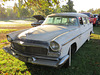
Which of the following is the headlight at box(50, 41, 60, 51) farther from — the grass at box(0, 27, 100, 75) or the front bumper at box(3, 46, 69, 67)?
the grass at box(0, 27, 100, 75)

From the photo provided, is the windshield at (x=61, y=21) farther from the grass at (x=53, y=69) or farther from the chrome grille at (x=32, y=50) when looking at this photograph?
the chrome grille at (x=32, y=50)

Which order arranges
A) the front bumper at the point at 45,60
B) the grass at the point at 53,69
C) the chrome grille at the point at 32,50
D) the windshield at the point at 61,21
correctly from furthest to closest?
1. the windshield at the point at 61,21
2. the grass at the point at 53,69
3. the chrome grille at the point at 32,50
4. the front bumper at the point at 45,60

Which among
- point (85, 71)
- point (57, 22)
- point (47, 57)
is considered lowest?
point (85, 71)

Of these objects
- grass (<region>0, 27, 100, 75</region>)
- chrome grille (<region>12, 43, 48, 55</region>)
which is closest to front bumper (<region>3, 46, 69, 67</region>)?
chrome grille (<region>12, 43, 48, 55</region>)

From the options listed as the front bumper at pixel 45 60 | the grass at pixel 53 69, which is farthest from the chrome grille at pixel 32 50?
the grass at pixel 53 69

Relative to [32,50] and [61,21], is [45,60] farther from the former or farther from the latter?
[61,21]

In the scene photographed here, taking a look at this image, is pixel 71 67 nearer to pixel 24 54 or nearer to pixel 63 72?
pixel 63 72

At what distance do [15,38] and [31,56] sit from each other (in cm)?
103

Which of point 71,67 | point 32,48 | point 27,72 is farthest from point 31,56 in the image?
point 71,67

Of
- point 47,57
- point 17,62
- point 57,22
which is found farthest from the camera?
point 57,22

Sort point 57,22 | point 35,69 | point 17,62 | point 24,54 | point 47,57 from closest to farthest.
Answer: point 47,57, point 24,54, point 35,69, point 17,62, point 57,22

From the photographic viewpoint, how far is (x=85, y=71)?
3000 mm

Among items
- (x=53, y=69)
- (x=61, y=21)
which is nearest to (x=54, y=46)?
(x=53, y=69)

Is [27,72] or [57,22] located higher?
[57,22]
